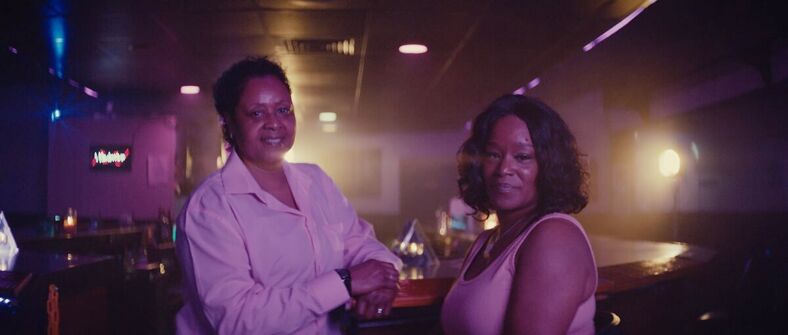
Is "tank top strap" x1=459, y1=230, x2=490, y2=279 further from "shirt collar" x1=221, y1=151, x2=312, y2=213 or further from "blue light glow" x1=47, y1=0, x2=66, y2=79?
"blue light glow" x1=47, y1=0, x2=66, y2=79

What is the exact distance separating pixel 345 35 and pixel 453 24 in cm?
92

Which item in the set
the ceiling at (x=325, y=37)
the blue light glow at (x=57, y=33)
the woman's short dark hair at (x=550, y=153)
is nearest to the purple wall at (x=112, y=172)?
the ceiling at (x=325, y=37)

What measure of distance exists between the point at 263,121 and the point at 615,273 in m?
1.96

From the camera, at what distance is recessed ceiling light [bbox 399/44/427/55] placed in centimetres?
471

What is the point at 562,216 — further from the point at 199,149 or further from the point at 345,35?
the point at 199,149

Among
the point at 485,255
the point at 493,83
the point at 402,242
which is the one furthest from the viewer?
the point at 493,83

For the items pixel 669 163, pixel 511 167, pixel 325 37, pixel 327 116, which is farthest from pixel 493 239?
pixel 327 116

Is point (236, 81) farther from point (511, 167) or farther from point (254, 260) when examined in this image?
point (511, 167)

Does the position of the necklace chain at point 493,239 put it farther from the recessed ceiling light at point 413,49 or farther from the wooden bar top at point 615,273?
the recessed ceiling light at point 413,49

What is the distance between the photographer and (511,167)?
1637mm

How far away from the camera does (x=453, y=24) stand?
4082mm

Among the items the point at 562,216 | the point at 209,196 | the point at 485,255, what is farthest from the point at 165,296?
the point at 562,216

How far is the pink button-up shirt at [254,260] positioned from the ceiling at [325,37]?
229 centimetres

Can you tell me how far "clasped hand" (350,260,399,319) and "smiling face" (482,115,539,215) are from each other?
1.39 ft
